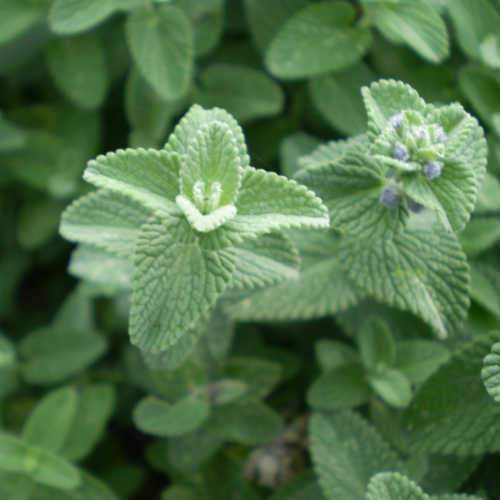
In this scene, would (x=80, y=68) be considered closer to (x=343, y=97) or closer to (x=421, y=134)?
(x=343, y=97)

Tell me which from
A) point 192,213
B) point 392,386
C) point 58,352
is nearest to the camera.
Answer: point 192,213

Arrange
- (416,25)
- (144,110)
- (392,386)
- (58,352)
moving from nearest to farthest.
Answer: (392,386) < (416,25) < (58,352) < (144,110)

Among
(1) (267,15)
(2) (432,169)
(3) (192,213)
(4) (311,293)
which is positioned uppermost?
(2) (432,169)

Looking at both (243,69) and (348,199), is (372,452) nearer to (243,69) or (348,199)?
(348,199)

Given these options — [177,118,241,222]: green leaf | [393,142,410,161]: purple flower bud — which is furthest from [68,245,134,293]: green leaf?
[393,142,410,161]: purple flower bud

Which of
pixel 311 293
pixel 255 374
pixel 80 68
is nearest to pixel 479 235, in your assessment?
pixel 311 293

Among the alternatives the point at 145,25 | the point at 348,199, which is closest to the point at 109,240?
the point at 348,199

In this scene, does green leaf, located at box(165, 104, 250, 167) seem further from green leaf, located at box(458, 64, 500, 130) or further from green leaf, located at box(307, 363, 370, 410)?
green leaf, located at box(458, 64, 500, 130)
